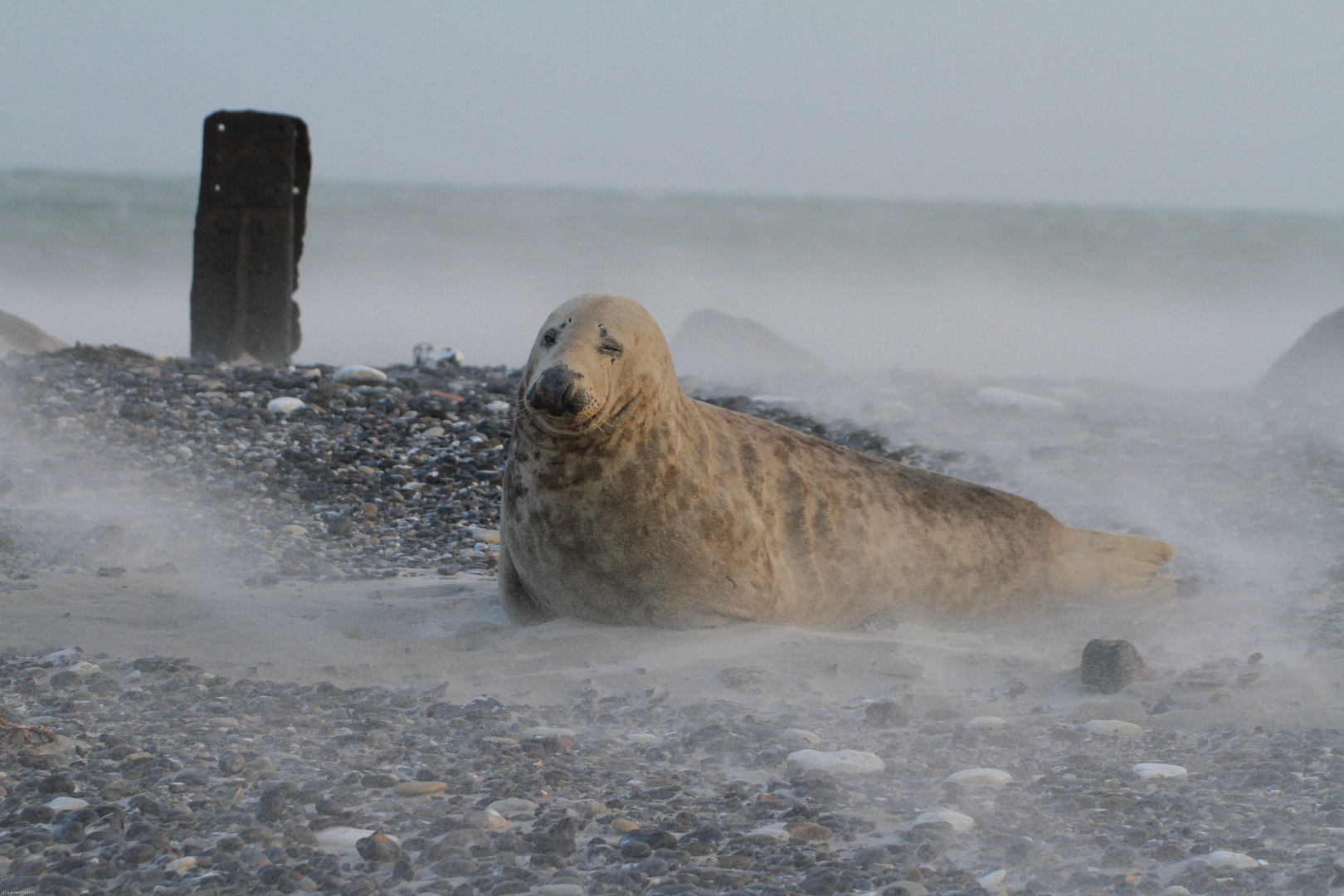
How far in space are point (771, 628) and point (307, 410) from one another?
3578 mm

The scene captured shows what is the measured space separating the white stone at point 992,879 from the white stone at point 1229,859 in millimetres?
394

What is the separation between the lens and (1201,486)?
6.46m

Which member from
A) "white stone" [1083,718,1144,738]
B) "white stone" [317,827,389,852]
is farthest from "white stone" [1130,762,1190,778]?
"white stone" [317,827,389,852]

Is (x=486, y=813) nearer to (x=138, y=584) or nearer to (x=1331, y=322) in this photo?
(x=138, y=584)

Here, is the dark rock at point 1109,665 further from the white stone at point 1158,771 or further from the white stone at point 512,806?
the white stone at point 512,806

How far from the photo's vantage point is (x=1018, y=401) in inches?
330

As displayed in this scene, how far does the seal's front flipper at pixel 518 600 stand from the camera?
3.86 m

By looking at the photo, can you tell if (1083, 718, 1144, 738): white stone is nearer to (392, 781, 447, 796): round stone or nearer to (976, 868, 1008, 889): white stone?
(976, 868, 1008, 889): white stone

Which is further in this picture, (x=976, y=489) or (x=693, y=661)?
(x=976, y=489)

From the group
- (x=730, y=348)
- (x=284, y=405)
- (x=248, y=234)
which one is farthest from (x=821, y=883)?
(x=730, y=348)

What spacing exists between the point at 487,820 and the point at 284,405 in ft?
14.9

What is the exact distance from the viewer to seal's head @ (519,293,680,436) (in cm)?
311

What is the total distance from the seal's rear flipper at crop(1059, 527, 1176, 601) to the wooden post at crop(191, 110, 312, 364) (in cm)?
521

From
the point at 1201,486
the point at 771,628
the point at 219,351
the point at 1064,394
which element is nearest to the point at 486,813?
the point at 771,628
